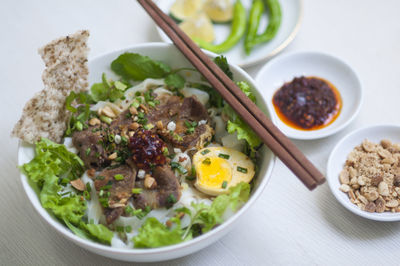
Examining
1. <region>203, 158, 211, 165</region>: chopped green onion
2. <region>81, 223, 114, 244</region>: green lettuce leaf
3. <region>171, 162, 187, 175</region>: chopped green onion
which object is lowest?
<region>203, 158, 211, 165</region>: chopped green onion

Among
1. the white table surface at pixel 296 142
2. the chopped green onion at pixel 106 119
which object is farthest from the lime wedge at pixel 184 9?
the chopped green onion at pixel 106 119

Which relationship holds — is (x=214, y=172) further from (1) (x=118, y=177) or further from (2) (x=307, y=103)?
(2) (x=307, y=103)

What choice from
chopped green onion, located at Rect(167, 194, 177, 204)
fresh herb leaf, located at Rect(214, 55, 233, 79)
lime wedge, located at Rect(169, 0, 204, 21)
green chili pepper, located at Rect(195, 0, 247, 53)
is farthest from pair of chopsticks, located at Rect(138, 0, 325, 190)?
lime wedge, located at Rect(169, 0, 204, 21)

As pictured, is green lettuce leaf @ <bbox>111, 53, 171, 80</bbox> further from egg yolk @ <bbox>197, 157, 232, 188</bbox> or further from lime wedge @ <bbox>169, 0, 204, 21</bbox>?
lime wedge @ <bbox>169, 0, 204, 21</bbox>

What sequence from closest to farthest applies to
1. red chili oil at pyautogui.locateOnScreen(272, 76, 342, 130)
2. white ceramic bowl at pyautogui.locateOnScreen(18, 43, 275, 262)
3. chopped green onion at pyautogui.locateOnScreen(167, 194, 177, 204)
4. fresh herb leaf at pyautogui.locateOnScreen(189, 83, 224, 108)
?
white ceramic bowl at pyautogui.locateOnScreen(18, 43, 275, 262), chopped green onion at pyautogui.locateOnScreen(167, 194, 177, 204), fresh herb leaf at pyautogui.locateOnScreen(189, 83, 224, 108), red chili oil at pyautogui.locateOnScreen(272, 76, 342, 130)

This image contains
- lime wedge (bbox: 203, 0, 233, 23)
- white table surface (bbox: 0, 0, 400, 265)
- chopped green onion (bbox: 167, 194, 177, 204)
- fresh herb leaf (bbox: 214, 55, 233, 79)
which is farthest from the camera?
lime wedge (bbox: 203, 0, 233, 23)

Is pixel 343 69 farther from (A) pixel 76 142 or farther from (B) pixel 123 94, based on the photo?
(A) pixel 76 142
